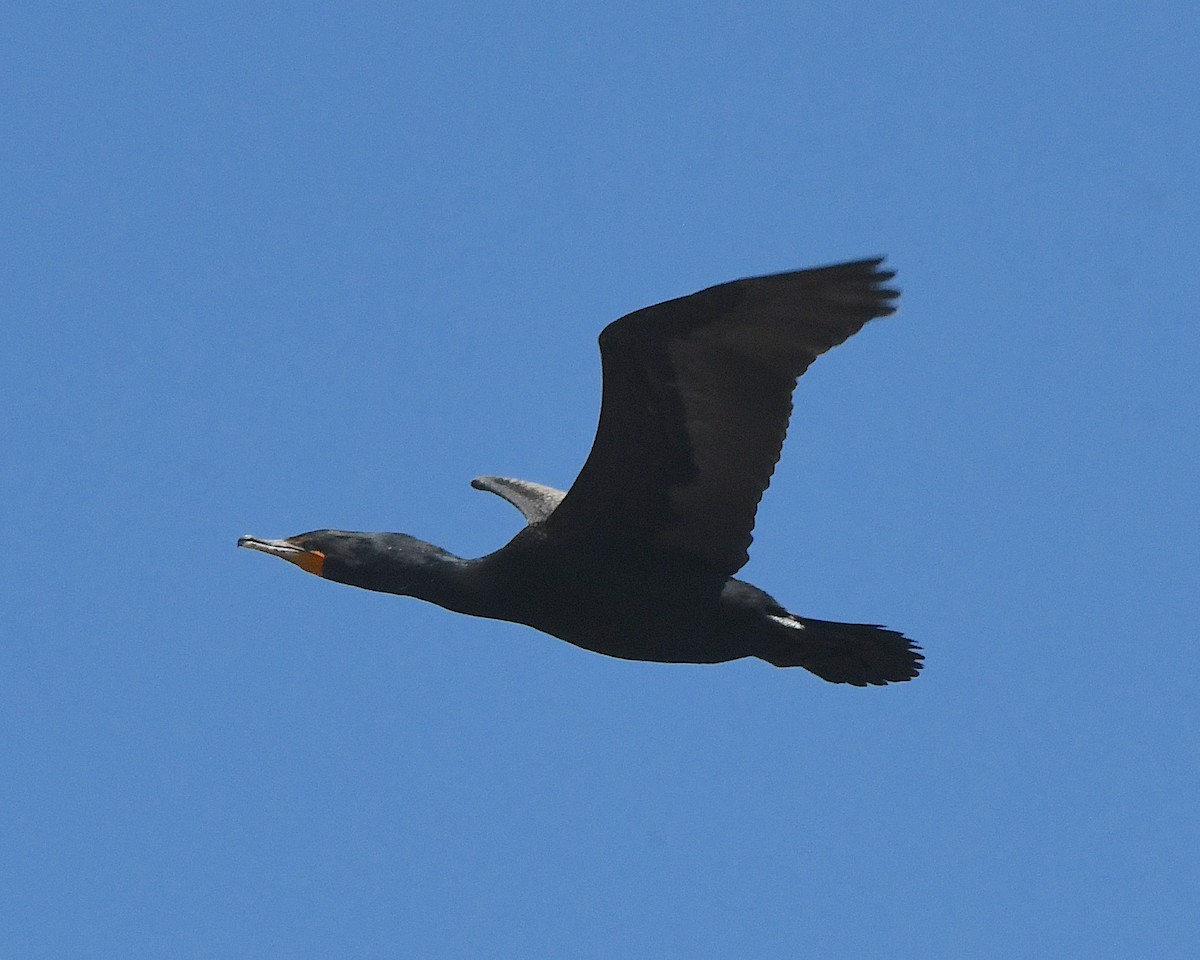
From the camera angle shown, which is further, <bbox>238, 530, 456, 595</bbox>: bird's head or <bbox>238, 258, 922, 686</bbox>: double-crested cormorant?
<bbox>238, 530, 456, 595</bbox>: bird's head

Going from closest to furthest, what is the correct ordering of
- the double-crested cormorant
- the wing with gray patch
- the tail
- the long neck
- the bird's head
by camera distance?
the double-crested cormorant
the tail
the long neck
the bird's head
the wing with gray patch

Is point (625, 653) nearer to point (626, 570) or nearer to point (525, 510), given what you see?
point (626, 570)

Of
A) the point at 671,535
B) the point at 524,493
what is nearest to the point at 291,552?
the point at 671,535

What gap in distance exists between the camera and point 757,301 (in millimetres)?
8195

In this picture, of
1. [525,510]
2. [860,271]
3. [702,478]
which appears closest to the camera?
[860,271]

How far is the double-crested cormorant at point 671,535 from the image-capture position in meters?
8.38

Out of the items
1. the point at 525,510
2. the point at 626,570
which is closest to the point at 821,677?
the point at 626,570

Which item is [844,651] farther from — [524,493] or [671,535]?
[524,493]

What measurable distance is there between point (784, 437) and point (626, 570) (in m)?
0.89

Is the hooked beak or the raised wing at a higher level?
the raised wing

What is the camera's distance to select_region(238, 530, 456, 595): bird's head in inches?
367

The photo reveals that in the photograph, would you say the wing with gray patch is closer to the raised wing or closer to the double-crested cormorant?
the double-crested cormorant

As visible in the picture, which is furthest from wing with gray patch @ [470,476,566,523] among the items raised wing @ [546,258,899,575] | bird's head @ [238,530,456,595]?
raised wing @ [546,258,899,575]

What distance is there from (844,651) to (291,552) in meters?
2.48
